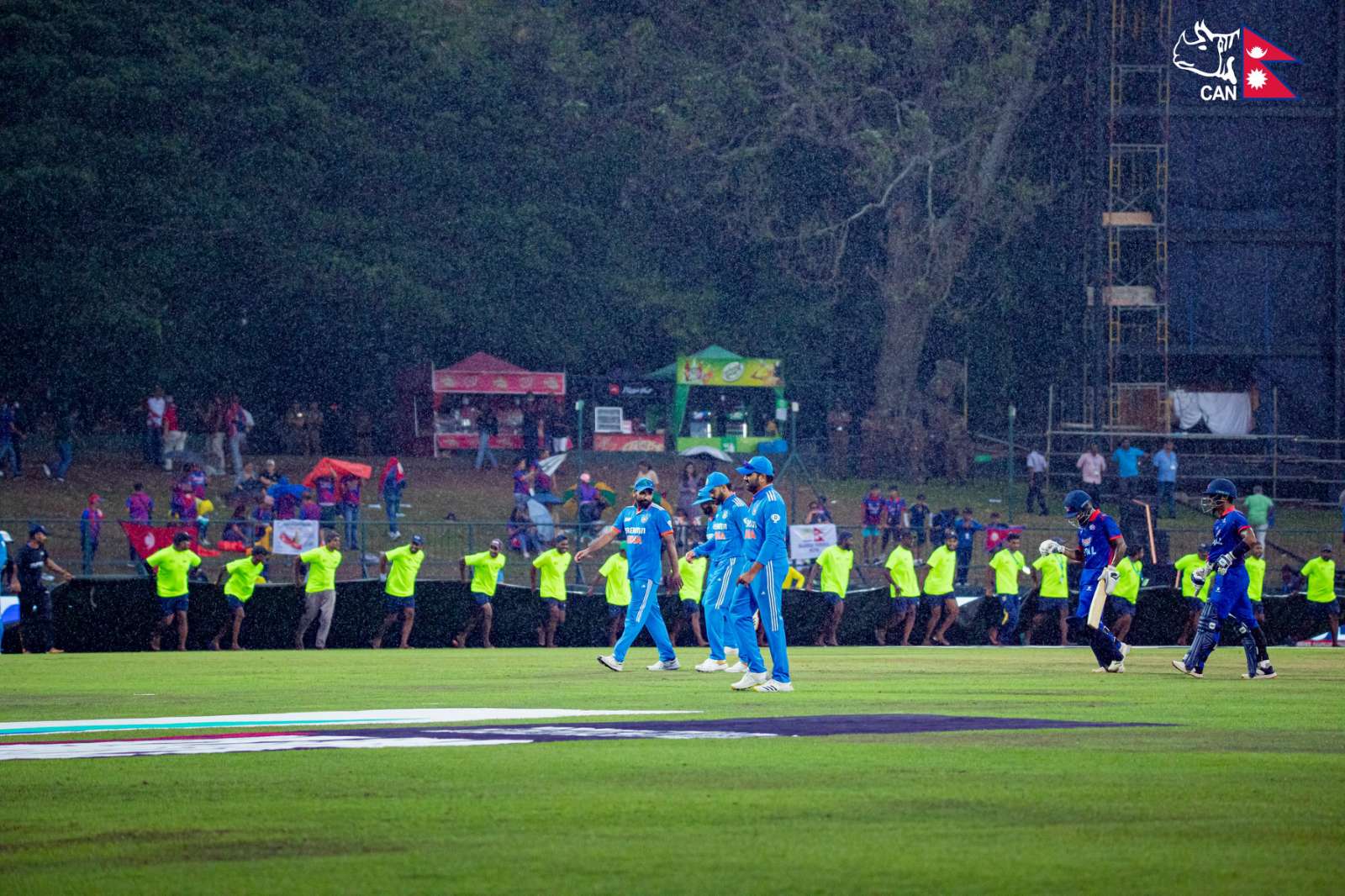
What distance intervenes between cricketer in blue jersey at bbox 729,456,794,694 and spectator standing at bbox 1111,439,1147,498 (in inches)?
1109

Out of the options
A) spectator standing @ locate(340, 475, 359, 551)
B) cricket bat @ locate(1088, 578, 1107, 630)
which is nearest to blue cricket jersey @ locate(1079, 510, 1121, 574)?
cricket bat @ locate(1088, 578, 1107, 630)

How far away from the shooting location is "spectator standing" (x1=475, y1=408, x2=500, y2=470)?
49594 millimetres

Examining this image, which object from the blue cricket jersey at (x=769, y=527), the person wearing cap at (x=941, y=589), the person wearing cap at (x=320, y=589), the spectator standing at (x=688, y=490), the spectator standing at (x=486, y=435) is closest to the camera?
the blue cricket jersey at (x=769, y=527)

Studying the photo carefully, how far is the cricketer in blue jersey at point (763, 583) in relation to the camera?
15.7 metres

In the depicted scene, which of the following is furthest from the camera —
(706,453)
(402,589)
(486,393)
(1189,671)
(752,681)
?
(486,393)

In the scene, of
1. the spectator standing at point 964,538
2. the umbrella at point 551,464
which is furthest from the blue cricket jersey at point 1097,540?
the umbrella at point 551,464

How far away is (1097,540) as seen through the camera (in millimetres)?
19516

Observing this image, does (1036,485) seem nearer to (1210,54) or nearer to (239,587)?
(1210,54)

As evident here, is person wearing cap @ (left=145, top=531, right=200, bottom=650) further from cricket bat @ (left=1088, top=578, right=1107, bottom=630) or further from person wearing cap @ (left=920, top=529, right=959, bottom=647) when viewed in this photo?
cricket bat @ (left=1088, top=578, right=1107, bottom=630)

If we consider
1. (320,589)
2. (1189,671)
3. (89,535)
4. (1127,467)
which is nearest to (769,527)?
(1189,671)

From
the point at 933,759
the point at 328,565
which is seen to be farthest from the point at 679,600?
the point at 933,759

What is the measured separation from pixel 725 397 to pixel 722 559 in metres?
33.5

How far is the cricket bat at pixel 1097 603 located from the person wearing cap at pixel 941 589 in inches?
514

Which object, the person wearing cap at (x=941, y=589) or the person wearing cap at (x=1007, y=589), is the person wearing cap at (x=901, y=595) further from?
the person wearing cap at (x=1007, y=589)
